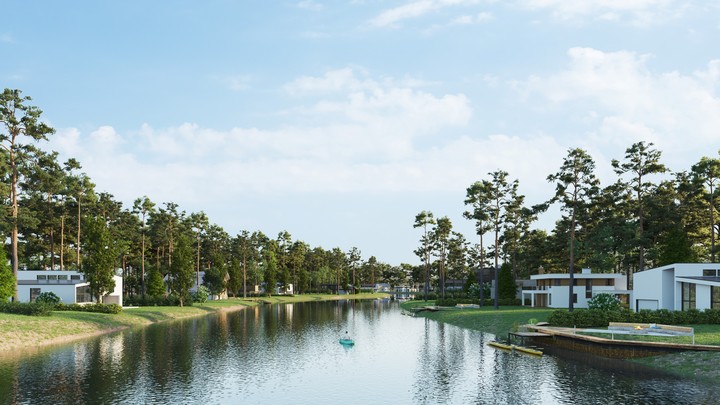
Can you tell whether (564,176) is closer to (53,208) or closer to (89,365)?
(89,365)

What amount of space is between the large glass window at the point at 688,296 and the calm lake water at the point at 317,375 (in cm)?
2147

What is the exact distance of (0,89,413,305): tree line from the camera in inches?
3100

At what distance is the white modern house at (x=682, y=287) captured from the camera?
61.5 metres

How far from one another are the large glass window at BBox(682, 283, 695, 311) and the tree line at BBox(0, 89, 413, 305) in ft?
244

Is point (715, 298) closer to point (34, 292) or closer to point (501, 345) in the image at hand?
point (501, 345)

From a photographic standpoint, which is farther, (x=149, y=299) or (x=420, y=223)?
(x=420, y=223)

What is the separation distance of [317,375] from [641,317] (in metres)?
35.2

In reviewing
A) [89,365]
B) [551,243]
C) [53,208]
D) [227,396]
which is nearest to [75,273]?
[53,208]

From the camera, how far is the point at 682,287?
65688 millimetres

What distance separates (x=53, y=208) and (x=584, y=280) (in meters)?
96.8

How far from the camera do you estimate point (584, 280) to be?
9575cm

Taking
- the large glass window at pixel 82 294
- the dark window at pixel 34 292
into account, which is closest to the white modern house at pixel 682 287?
the large glass window at pixel 82 294

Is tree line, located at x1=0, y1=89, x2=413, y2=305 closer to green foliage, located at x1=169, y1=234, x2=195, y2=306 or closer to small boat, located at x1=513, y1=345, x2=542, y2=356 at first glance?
green foliage, located at x1=169, y1=234, x2=195, y2=306

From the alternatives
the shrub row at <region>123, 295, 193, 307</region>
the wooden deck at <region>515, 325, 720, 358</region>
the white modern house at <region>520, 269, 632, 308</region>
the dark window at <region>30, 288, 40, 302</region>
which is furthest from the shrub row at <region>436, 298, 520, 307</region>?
the dark window at <region>30, 288, 40, 302</region>
